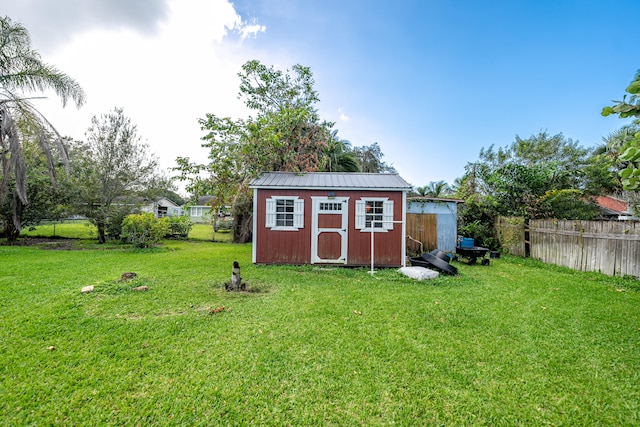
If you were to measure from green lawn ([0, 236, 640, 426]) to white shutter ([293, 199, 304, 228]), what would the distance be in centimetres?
254

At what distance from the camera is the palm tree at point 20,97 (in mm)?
7793

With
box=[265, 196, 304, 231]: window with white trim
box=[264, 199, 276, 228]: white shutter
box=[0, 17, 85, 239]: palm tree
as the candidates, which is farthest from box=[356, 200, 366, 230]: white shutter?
box=[0, 17, 85, 239]: palm tree

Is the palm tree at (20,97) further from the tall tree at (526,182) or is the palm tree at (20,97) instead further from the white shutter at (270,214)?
the tall tree at (526,182)

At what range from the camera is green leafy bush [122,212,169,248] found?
10617mm

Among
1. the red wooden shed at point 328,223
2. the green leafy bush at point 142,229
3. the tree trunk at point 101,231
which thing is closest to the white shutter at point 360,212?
the red wooden shed at point 328,223

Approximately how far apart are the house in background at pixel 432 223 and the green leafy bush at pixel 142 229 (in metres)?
10.3

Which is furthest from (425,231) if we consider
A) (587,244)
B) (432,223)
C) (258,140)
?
(258,140)

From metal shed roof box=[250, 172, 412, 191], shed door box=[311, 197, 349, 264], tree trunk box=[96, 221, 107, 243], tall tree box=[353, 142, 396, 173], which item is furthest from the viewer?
tall tree box=[353, 142, 396, 173]

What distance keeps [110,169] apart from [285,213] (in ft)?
30.9

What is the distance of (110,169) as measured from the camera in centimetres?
1173

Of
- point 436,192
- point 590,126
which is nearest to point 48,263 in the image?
point 436,192

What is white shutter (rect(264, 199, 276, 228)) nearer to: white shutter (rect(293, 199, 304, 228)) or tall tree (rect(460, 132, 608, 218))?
white shutter (rect(293, 199, 304, 228))

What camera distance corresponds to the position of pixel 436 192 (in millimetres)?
13977

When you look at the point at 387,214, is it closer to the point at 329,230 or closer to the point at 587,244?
the point at 329,230
